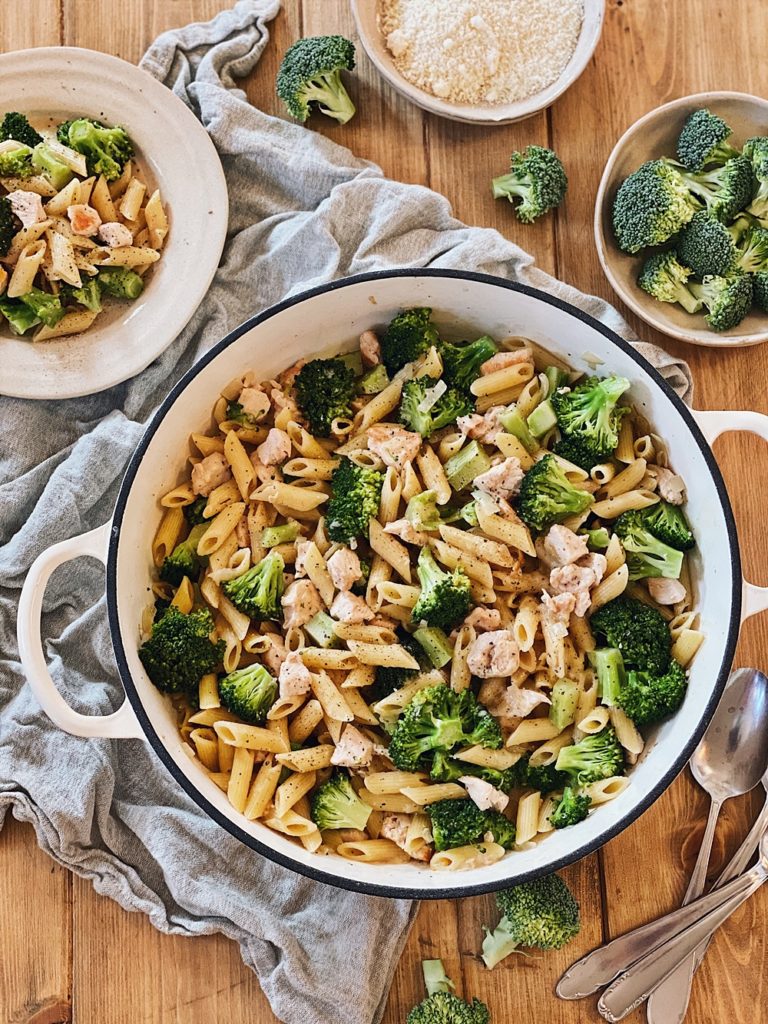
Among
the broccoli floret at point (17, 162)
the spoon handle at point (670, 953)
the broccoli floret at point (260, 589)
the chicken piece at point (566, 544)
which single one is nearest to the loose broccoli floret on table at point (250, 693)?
the broccoli floret at point (260, 589)

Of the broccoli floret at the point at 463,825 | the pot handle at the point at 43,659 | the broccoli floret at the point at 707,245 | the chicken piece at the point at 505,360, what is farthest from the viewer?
the broccoli floret at the point at 707,245

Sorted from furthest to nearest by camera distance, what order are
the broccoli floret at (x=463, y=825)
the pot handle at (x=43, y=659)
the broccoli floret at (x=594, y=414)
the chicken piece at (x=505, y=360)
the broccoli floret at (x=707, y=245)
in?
the broccoli floret at (x=707, y=245)
the chicken piece at (x=505, y=360)
the broccoli floret at (x=594, y=414)
the broccoli floret at (x=463, y=825)
the pot handle at (x=43, y=659)

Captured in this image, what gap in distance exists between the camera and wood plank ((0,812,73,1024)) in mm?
2449

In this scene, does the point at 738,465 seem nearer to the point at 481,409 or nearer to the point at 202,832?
the point at 481,409

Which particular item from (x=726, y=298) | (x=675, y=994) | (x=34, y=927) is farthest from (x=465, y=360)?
(x=34, y=927)

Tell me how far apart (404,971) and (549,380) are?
148 cm

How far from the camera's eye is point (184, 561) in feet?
7.72

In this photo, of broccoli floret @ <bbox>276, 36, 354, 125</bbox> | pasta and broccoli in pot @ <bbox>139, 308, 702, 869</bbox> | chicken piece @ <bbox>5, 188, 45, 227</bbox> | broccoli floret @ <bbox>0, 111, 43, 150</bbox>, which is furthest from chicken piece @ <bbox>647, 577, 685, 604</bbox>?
broccoli floret @ <bbox>0, 111, 43, 150</bbox>

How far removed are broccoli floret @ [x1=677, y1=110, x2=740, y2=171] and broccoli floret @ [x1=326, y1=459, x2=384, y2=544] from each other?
1.16 metres

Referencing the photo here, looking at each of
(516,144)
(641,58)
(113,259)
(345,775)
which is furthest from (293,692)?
(641,58)

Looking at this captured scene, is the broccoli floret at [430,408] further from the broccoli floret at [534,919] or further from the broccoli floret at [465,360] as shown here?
the broccoli floret at [534,919]

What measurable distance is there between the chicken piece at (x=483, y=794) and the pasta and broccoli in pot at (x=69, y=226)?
146 centimetres

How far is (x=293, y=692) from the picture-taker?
7.36 ft

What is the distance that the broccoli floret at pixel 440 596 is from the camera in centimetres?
223
